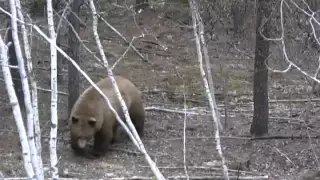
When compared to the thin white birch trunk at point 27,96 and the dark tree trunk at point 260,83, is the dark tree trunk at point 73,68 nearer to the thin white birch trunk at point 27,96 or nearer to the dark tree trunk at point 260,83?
the dark tree trunk at point 260,83

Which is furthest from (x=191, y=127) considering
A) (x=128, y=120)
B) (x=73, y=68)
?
(x=128, y=120)

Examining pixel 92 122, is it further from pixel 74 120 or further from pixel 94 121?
pixel 74 120

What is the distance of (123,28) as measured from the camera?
18516 millimetres

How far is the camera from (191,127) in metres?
10.5

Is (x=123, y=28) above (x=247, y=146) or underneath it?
above

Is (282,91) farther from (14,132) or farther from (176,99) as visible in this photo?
(14,132)

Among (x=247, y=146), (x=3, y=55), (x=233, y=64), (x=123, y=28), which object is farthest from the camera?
(x=123, y=28)

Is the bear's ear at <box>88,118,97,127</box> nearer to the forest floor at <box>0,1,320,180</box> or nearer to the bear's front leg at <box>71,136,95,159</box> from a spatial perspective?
the bear's front leg at <box>71,136,95,159</box>

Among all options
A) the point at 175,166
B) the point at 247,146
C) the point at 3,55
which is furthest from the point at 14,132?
the point at 3,55

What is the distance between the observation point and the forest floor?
341 inches

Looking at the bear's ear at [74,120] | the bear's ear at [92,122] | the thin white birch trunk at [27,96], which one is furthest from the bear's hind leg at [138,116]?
the thin white birch trunk at [27,96]

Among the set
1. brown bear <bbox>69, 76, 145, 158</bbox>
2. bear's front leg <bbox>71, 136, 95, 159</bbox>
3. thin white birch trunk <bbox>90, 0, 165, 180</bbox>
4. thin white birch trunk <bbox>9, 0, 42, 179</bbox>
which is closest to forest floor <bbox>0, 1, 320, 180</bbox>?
bear's front leg <bbox>71, 136, 95, 159</bbox>

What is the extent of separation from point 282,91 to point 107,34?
21.5 feet

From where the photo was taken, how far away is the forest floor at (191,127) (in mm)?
8672
